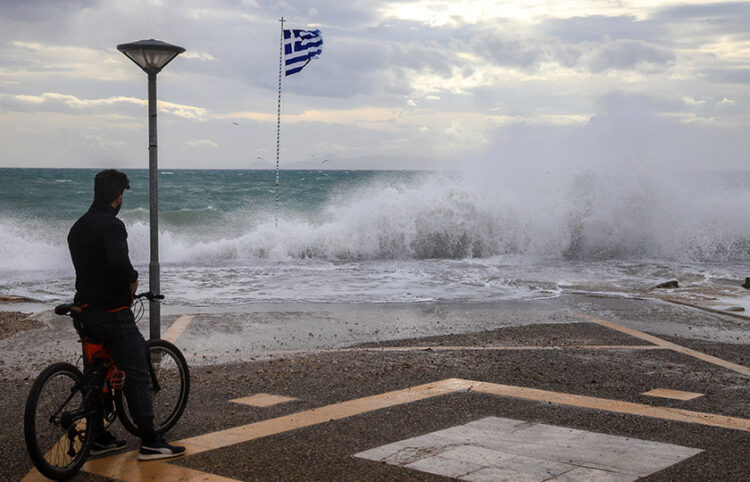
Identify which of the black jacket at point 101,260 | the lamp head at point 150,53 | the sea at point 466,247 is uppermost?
the lamp head at point 150,53

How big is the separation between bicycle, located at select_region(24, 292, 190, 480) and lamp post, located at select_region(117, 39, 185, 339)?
2.50 m

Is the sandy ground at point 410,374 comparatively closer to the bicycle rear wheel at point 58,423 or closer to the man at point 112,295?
the bicycle rear wheel at point 58,423

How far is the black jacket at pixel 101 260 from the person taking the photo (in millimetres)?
4336

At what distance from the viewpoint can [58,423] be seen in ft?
14.1

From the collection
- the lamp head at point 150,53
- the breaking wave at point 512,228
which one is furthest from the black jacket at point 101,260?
the breaking wave at point 512,228

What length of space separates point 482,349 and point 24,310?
7.38 metres

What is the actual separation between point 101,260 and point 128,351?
601 mm

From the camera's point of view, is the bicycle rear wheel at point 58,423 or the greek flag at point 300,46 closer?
the bicycle rear wheel at point 58,423

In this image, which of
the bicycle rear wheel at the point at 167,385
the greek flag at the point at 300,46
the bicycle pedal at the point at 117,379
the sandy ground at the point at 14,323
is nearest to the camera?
the bicycle pedal at the point at 117,379

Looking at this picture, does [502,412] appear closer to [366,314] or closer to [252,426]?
[252,426]

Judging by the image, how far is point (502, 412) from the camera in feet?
18.6

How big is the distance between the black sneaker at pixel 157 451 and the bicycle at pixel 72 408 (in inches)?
11.0

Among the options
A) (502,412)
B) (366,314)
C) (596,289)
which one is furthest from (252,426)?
(596,289)

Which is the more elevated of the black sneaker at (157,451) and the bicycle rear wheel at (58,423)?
the bicycle rear wheel at (58,423)
